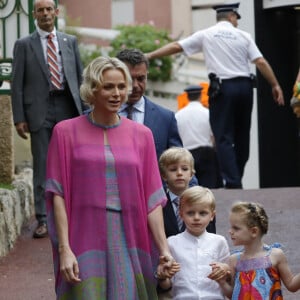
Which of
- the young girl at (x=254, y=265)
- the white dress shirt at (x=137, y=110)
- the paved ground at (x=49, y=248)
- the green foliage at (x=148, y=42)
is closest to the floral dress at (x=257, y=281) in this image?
the young girl at (x=254, y=265)

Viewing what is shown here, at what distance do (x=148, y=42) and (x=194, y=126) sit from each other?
516 inches

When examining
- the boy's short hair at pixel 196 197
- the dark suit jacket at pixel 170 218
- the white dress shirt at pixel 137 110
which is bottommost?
the dark suit jacket at pixel 170 218

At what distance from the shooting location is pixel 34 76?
39.4ft

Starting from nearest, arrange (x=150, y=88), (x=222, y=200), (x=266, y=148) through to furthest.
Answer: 1. (x=222, y=200)
2. (x=266, y=148)
3. (x=150, y=88)

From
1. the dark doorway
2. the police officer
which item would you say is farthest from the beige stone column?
the dark doorway

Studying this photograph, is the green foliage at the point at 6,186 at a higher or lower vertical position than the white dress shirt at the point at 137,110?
lower

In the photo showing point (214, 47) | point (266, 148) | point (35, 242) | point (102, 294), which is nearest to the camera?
point (102, 294)

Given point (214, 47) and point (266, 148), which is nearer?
point (214, 47)

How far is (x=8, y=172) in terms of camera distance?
13.4m

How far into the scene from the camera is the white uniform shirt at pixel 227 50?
14172 mm

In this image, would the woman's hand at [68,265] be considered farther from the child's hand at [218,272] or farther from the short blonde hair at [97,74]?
the short blonde hair at [97,74]

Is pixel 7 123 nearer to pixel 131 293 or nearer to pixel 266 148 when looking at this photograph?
pixel 266 148

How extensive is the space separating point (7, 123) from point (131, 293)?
6.15 m

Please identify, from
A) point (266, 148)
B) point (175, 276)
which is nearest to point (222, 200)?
point (266, 148)
